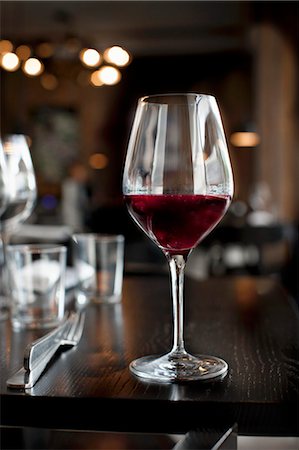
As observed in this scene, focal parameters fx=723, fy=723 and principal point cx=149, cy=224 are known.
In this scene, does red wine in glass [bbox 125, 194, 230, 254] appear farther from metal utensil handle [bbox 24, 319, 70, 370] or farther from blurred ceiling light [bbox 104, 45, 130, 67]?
blurred ceiling light [bbox 104, 45, 130, 67]

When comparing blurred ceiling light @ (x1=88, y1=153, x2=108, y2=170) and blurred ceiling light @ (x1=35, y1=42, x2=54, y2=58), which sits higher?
blurred ceiling light @ (x1=35, y1=42, x2=54, y2=58)

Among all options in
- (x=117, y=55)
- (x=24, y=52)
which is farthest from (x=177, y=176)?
(x=24, y=52)

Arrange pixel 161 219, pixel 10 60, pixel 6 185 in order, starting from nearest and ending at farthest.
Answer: pixel 161 219 → pixel 6 185 → pixel 10 60

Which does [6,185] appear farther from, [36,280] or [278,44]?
[278,44]

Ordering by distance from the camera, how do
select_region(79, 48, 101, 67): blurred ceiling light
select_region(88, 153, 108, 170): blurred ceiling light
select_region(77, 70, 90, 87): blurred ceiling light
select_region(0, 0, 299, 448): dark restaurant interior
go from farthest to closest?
select_region(88, 153, 108, 170): blurred ceiling light < select_region(77, 70, 90, 87): blurred ceiling light < select_region(0, 0, 299, 448): dark restaurant interior < select_region(79, 48, 101, 67): blurred ceiling light

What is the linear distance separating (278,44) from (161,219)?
7.00 meters

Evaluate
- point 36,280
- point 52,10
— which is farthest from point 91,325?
point 52,10

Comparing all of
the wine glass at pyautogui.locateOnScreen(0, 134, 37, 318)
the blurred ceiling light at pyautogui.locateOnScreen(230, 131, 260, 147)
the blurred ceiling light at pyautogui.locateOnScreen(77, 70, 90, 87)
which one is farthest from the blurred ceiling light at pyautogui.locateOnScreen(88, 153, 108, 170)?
the wine glass at pyautogui.locateOnScreen(0, 134, 37, 318)

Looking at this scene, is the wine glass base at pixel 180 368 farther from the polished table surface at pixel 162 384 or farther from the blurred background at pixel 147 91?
the blurred background at pixel 147 91

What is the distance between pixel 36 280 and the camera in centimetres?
95

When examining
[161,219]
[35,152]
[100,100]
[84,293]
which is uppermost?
[100,100]

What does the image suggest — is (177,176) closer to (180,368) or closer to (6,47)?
(180,368)

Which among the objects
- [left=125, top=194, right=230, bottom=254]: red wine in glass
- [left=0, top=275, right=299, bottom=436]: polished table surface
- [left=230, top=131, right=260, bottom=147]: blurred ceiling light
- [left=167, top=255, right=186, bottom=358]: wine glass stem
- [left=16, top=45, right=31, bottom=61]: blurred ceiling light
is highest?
[left=16, top=45, right=31, bottom=61]: blurred ceiling light

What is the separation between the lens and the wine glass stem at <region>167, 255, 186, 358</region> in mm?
675
